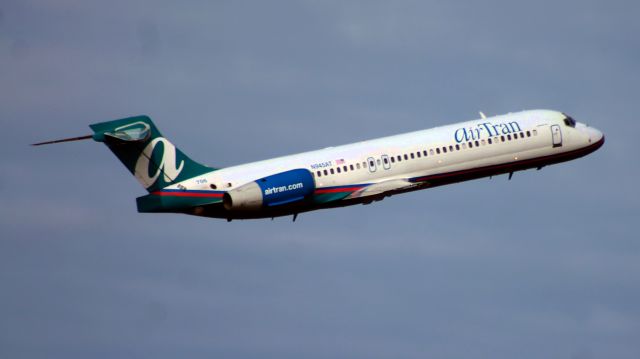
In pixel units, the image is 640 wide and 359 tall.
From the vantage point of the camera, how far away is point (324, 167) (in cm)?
9538

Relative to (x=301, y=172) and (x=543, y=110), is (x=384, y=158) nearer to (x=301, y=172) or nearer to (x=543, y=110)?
(x=301, y=172)

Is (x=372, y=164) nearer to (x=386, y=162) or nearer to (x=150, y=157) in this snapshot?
(x=386, y=162)

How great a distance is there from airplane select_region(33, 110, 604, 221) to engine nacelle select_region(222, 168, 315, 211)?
0.05 m

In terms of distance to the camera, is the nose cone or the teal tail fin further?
the nose cone

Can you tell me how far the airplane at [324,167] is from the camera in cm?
9338

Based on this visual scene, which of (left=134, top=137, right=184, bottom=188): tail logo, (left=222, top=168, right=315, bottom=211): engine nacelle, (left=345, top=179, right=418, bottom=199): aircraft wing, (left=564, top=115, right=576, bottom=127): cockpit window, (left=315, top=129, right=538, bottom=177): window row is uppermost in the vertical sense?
(left=134, top=137, right=184, bottom=188): tail logo

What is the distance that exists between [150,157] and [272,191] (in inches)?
268

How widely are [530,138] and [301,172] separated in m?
14.8

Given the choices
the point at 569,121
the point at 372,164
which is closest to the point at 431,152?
the point at 372,164

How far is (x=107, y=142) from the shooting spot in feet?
306

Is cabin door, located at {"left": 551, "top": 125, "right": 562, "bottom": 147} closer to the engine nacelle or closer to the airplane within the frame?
the airplane

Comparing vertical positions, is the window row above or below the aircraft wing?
above

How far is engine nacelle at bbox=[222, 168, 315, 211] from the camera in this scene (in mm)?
92812

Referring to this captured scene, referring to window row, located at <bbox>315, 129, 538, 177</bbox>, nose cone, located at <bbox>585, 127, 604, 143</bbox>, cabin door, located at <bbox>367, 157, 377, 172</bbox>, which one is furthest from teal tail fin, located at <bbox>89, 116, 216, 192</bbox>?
nose cone, located at <bbox>585, 127, 604, 143</bbox>
